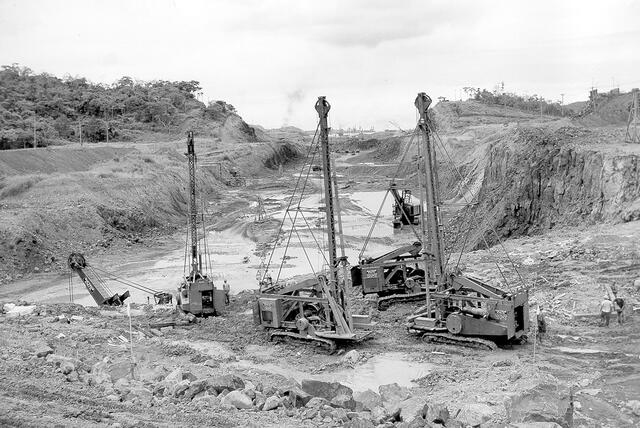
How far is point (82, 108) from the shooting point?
87812mm

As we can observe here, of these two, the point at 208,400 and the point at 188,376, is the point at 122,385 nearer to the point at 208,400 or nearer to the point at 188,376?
the point at 188,376

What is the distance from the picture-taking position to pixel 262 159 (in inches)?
3268

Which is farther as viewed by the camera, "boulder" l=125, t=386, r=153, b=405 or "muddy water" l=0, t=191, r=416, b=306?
"muddy water" l=0, t=191, r=416, b=306

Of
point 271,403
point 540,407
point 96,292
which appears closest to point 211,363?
point 271,403

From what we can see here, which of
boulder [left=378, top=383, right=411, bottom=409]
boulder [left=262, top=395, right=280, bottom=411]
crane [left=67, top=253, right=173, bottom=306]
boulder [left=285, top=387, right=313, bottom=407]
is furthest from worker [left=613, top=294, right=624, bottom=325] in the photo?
crane [left=67, top=253, right=173, bottom=306]

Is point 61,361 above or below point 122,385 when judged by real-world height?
above

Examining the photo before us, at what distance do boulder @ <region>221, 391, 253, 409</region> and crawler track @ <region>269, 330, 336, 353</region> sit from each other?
17.5ft

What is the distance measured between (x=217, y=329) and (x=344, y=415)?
A: 9.24 meters

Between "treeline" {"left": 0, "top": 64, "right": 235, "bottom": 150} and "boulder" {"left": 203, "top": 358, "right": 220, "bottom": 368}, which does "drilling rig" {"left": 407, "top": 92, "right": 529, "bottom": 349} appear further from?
"treeline" {"left": 0, "top": 64, "right": 235, "bottom": 150}

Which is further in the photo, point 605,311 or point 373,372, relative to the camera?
point 605,311

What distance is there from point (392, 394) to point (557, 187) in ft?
→ 60.5

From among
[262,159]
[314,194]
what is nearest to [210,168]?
[314,194]

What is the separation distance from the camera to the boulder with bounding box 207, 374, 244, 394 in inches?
451

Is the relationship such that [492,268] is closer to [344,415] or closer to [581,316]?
[581,316]
